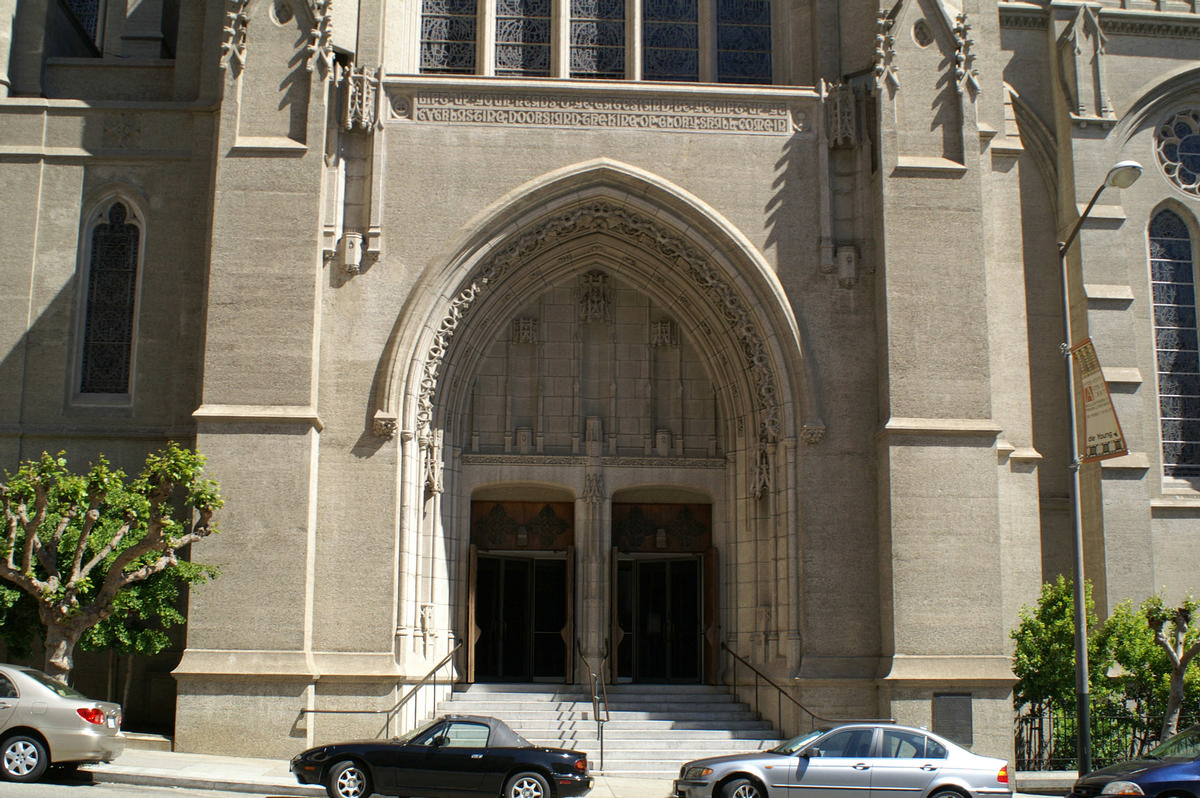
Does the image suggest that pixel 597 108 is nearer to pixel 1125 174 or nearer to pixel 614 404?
pixel 614 404

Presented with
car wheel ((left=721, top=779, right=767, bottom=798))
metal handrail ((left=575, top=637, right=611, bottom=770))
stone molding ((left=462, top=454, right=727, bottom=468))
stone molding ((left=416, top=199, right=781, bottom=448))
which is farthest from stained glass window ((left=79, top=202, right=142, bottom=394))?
car wheel ((left=721, top=779, right=767, bottom=798))

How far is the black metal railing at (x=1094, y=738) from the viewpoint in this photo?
19.1 metres

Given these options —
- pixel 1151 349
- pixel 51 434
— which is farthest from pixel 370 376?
pixel 1151 349

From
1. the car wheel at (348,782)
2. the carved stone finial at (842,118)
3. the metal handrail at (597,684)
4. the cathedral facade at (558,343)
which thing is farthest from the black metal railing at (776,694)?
the carved stone finial at (842,118)

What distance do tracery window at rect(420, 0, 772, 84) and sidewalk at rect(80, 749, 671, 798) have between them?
40.1 feet

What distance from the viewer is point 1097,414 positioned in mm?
16500

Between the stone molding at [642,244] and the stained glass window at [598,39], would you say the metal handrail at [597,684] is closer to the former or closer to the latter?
the stone molding at [642,244]

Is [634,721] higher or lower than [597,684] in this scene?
lower

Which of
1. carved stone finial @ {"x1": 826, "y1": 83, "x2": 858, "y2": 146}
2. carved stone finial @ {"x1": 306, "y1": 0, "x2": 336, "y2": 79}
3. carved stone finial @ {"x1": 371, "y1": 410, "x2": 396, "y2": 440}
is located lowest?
carved stone finial @ {"x1": 371, "y1": 410, "x2": 396, "y2": 440}

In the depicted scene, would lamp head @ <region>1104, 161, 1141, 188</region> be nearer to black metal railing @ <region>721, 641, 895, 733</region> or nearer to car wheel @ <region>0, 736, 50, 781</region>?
black metal railing @ <region>721, 641, 895, 733</region>

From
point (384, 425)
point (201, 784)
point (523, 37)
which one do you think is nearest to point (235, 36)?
point (523, 37)

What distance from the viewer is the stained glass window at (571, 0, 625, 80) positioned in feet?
72.0

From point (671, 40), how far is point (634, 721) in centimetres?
1236

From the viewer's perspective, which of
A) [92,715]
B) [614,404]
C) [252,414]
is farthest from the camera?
[614,404]
